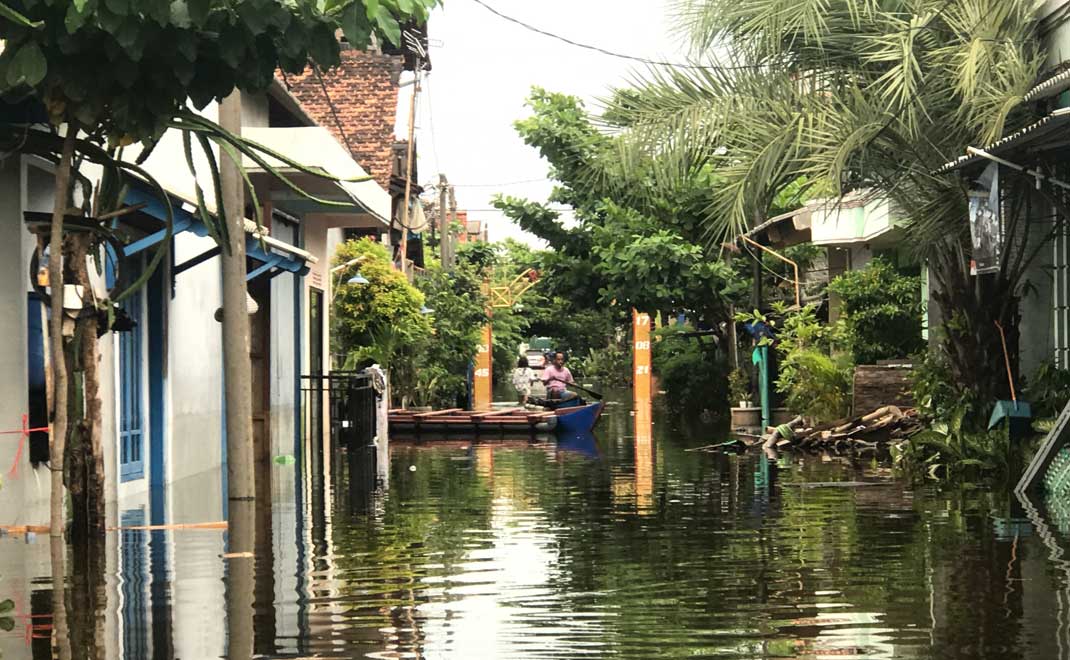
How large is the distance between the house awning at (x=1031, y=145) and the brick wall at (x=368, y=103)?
26279 mm

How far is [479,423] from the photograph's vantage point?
33.1 m

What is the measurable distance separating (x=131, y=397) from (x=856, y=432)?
1075 cm

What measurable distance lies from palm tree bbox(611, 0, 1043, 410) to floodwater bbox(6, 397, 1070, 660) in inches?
107

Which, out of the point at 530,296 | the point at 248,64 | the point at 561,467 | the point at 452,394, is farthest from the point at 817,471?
the point at 530,296

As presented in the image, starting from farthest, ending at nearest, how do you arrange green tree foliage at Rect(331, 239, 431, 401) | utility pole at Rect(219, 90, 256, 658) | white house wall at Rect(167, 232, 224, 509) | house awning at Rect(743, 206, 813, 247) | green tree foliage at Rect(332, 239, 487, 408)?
green tree foliage at Rect(332, 239, 487, 408)
green tree foliage at Rect(331, 239, 431, 401)
house awning at Rect(743, 206, 813, 247)
white house wall at Rect(167, 232, 224, 509)
utility pole at Rect(219, 90, 256, 658)

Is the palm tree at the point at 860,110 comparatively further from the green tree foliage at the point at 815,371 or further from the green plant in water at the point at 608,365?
the green plant in water at the point at 608,365

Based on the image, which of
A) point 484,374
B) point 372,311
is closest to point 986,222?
point 372,311

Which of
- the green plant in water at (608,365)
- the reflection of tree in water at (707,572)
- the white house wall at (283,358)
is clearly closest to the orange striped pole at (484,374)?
the white house wall at (283,358)

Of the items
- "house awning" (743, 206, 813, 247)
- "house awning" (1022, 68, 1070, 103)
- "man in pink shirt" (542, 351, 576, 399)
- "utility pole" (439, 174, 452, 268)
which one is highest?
"utility pole" (439, 174, 452, 268)

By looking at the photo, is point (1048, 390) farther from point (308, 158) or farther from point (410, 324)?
point (410, 324)

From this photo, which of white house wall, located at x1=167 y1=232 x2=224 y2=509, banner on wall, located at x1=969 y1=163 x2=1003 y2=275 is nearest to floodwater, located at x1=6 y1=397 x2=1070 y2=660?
banner on wall, located at x1=969 y1=163 x2=1003 y2=275

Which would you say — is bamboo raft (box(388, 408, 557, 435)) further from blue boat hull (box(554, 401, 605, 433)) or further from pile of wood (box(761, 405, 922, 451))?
pile of wood (box(761, 405, 922, 451))

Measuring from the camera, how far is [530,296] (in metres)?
65.3

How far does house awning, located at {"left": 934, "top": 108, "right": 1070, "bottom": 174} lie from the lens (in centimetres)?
1386
